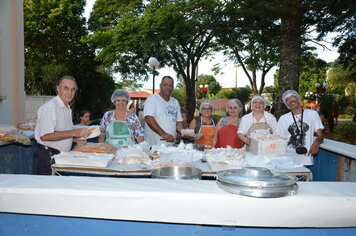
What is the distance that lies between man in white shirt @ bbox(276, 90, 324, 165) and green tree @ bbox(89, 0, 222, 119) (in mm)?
7019

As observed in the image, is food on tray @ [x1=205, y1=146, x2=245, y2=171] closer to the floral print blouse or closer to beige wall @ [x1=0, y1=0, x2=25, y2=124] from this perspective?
the floral print blouse

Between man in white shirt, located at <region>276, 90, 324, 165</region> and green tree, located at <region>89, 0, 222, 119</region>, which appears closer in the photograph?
man in white shirt, located at <region>276, 90, 324, 165</region>

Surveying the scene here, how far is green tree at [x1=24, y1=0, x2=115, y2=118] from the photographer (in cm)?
1722

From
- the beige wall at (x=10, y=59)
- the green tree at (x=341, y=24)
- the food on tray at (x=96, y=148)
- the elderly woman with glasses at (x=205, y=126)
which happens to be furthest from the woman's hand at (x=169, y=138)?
the green tree at (x=341, y=24)

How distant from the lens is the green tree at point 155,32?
39.3 ft

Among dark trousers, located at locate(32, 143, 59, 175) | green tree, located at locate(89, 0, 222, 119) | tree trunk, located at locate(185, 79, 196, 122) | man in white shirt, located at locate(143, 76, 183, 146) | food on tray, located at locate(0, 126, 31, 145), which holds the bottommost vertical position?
dark trousers, located at locate(32, 143, 59, 175)

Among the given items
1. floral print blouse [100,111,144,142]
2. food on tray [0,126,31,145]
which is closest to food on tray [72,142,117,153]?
food on tray [0,126,31,145]

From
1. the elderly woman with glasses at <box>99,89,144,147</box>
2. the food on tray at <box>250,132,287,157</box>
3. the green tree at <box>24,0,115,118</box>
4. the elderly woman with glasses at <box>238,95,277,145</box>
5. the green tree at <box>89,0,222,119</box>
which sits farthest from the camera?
the green tree at <box>24,0,115,118</box>

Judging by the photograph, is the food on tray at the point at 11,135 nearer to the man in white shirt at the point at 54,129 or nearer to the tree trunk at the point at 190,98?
the man in white shirt at the point at 54,129

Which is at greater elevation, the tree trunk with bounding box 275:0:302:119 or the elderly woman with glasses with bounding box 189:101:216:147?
the tree trunk with bounding box 275:0:302:119

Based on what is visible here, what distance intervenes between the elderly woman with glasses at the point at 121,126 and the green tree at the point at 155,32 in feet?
23.6

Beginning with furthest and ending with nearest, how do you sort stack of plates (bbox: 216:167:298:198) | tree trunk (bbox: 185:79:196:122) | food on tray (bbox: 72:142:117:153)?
tree trunk (bbox: 185:79:196:122) → food on tray (bbox: 72:142:117:153) → stack of plates (bbox: 216:167:298:198)

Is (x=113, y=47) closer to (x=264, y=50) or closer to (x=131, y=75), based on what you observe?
(x=131, y=75)

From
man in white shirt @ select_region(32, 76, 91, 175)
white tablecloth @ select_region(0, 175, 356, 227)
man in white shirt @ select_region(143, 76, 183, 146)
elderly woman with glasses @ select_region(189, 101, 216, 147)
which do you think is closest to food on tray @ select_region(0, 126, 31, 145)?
man in white shirt @ select_region(32, 76, 91, 175)
